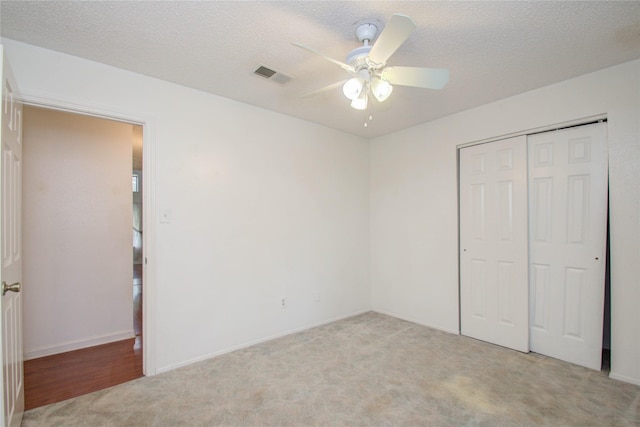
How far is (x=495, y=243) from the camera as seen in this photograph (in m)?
3.15

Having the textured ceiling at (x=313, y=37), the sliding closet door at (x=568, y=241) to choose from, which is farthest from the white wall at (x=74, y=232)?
the sliding closet door at (x=568, y=241)

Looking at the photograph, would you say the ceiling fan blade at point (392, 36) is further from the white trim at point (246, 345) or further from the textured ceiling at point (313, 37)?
the white trim at point (246, 345)

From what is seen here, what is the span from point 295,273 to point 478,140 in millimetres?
2505

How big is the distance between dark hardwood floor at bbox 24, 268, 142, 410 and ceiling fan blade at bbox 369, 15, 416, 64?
9.83 feet

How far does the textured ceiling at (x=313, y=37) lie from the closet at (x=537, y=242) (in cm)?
69

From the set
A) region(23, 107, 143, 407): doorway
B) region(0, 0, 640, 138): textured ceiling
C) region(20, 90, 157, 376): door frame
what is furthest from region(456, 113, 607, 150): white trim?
region(23, 107, 143, 407): doorway

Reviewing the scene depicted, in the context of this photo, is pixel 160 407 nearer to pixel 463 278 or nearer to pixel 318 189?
pixel 318 189

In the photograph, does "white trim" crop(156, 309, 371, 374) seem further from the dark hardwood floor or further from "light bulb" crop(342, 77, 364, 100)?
"light bulb" crop(342, 77, 364, 100)

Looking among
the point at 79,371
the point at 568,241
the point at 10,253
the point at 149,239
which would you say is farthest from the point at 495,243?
the point at 79,371

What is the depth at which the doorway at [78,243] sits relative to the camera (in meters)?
2.93

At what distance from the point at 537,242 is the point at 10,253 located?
13.2 feet

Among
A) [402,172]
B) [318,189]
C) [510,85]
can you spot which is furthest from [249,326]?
[510,85]

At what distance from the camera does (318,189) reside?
379 cm

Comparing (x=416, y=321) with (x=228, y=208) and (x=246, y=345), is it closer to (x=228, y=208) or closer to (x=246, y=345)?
(x=246, y=345)
